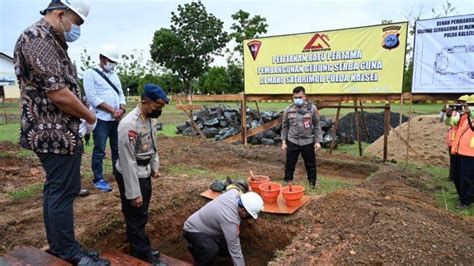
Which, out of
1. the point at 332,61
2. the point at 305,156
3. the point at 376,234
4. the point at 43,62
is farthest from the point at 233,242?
the point at 332,61

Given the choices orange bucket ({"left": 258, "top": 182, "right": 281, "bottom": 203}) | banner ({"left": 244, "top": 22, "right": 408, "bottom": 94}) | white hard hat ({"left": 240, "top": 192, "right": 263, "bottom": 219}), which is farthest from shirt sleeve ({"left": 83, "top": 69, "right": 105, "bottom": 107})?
banner ({"left": 244, "top": 22, "right": 408, "bottom": 94})

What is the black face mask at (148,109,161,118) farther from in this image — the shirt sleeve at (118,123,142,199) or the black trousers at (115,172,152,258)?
the black trousers at (115,172,152,258)

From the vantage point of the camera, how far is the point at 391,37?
7.06 metres

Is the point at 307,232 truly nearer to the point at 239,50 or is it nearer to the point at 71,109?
the point at 71,109

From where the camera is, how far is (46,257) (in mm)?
2596

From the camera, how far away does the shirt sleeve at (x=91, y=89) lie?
424cm

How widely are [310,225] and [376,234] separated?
83 cm

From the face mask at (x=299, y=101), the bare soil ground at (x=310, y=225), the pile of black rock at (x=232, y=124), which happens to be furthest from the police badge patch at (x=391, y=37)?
the pile of black rock at (x=232, y=124)

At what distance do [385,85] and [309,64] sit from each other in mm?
1752

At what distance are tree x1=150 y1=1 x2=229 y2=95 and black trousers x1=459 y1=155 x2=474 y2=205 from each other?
3097 centimetres

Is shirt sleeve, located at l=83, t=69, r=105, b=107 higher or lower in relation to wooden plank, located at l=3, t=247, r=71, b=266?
higher

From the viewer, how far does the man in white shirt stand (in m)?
4.27

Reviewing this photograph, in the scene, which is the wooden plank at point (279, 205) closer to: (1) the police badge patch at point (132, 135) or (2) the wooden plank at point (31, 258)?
(1) the police badge patch at point (132, 135)

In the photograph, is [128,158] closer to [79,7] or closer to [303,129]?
[79,7]
